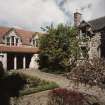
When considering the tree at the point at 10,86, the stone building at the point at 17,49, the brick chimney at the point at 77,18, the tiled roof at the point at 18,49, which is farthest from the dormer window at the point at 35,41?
the tree at the point at 10,86

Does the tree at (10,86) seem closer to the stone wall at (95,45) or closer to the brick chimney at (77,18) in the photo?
the stone wall at (95,45)

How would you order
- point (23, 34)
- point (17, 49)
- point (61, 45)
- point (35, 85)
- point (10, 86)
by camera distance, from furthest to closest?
point (23, 34) → point (17, 49) → point (61, 45) → point (35, 85) → point (10, 86)

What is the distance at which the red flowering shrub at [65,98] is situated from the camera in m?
18.0

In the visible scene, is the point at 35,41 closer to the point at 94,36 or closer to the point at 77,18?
the point at 77,18

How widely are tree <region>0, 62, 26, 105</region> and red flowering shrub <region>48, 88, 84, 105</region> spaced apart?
3.46m

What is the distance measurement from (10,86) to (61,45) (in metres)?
13.5

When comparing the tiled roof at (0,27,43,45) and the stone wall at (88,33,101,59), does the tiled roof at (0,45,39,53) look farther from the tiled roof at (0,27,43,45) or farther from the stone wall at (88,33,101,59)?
the stone wall at (88,33,101,59)

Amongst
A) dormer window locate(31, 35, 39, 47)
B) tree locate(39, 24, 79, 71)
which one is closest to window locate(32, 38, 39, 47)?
dormer window locate(31, 35, 39, 47)

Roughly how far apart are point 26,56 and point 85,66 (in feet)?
95.3

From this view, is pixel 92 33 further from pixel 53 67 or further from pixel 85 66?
pixel 85 66

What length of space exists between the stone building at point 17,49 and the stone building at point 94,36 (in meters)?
9.44

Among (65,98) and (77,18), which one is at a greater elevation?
(77,18)

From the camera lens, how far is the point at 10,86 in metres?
25.3

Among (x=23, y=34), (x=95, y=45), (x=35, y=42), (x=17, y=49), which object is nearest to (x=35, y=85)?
(x=95, y=45)
